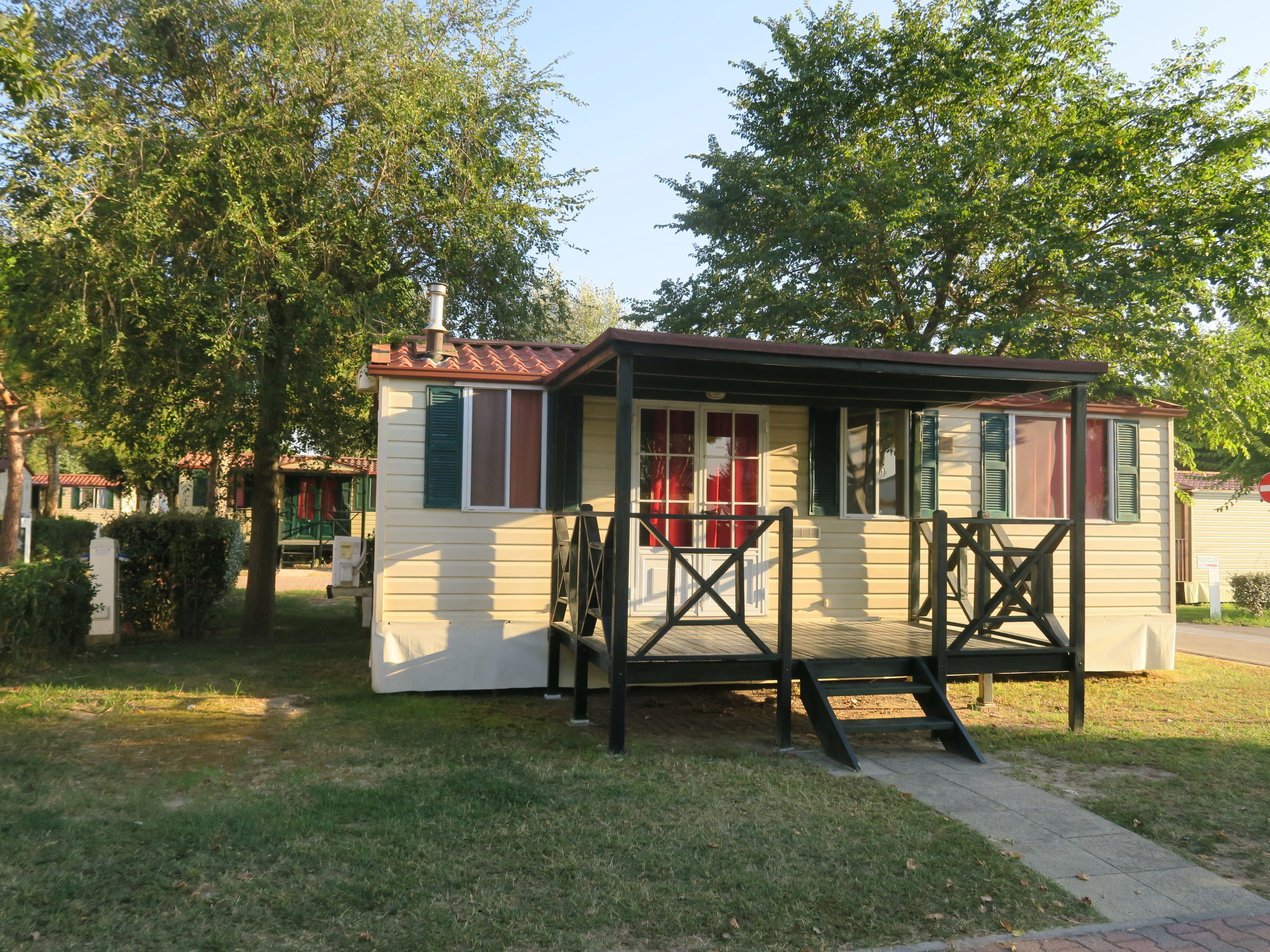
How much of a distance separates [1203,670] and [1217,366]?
480 centimetres

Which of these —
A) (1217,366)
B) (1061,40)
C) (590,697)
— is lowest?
(590,697)

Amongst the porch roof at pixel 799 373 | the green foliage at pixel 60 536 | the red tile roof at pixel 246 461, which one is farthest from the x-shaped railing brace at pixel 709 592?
the green foliage at pixel 60 536

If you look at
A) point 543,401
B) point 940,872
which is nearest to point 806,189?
point 543,401

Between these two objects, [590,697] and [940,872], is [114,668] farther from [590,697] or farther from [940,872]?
[940,872]

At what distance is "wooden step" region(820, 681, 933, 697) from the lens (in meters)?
6.06

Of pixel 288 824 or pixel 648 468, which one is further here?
pixel 648 468

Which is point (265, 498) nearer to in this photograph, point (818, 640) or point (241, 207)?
point (241, 207)

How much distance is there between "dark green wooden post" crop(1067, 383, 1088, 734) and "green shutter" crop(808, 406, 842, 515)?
2.02 m

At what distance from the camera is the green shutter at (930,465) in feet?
27.1

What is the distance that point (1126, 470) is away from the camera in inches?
345

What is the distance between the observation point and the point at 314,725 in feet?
20.4

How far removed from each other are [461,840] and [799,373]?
413 cm

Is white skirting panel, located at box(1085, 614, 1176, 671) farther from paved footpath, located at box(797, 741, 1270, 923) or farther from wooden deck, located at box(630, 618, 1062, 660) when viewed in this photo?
paved footpath, located at box(797, 741, 1270, 923)

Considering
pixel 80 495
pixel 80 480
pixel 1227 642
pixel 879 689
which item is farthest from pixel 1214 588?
pixel 80 495
